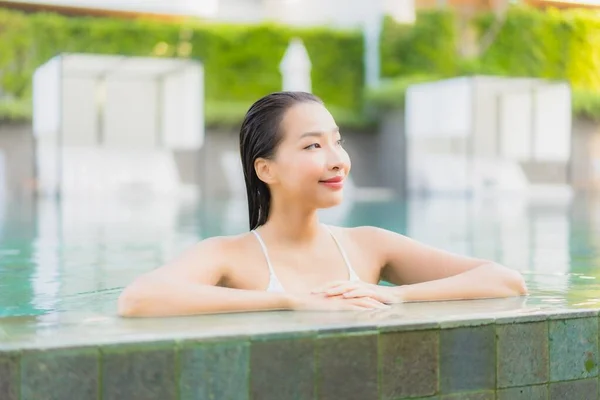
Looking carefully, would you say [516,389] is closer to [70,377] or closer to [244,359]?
[244,359]

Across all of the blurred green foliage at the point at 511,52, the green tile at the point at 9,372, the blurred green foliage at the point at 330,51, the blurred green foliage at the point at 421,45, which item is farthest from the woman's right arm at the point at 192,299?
the blurred green foliage at the point at 421,45

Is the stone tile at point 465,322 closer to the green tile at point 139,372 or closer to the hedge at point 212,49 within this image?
the green tile at point 139,372

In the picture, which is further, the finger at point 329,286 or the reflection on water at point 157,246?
the reflection on water at point 157,246

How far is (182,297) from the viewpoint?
2221mm

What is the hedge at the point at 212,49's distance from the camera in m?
19.8

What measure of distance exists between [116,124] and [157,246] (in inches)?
491

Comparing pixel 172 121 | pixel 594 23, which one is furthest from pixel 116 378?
pixel 594 23

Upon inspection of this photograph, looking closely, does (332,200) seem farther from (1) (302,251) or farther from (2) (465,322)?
(2) (465,322)

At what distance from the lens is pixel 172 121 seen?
56.4 ft

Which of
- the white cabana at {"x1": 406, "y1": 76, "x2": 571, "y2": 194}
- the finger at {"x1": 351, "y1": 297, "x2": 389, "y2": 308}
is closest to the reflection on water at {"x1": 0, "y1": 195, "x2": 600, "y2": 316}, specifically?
the finger at {"x1": 351, "y1": 297, "x2": 389, "y2": 308}

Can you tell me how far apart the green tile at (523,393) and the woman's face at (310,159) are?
0.68m

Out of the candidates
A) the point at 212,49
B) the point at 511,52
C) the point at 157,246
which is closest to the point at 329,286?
the point at 157,246

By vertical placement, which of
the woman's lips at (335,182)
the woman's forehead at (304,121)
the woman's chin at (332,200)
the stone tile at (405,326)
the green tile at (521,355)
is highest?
the woman's forehead at (304,121)

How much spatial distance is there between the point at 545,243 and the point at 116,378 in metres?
4.79
